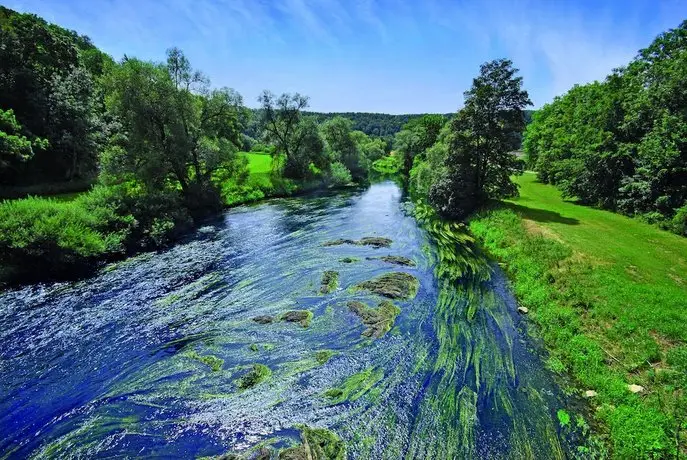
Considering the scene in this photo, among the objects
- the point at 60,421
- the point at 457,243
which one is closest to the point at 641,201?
the point at 457,243

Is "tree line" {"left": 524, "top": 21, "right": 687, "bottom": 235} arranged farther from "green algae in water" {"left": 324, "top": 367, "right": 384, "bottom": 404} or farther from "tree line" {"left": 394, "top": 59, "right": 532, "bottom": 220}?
"green algae in water" {"left": 324, "top": 367, "right": 384, "bottom": 404}

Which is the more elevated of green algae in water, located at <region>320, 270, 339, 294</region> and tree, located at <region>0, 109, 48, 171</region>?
tree, located at <region>0, 109, 48, 171</region>

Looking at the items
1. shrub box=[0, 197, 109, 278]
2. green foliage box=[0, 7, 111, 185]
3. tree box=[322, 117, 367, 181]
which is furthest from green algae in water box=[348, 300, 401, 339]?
tree box=[322, 117, 367, 181]

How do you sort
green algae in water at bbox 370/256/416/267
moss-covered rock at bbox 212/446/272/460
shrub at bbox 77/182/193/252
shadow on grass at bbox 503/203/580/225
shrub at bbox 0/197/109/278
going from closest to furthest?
moss-covered rock at bbox 212/446/272/460
shrub at bbox 0/197/109/278
green algae in water at bbox 370/256/416/267
shrub at bbox 77/182/193/252
shadow on grass at bbox 503/203/580/225

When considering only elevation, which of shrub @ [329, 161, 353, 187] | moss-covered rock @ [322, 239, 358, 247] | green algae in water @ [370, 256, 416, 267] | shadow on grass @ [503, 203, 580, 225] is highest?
shrub @ [329, 161, 353, 187]

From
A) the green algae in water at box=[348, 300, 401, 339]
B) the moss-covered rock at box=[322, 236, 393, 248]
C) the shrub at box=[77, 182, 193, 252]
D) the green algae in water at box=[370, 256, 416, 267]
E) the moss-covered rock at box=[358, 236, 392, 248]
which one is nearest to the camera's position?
the green algae in water at box=[348, 300, 401, 339]

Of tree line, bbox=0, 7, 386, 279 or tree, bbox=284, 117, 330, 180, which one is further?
tree, bbox=284, 117, 330, 180

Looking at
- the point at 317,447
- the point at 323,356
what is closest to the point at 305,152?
the point at 323,356

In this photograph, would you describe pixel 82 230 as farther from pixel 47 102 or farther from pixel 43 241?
pixel 47 102
